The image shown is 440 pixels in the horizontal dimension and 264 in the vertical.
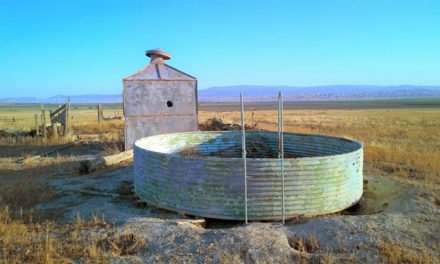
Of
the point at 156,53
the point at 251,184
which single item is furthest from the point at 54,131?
the point at 251,184

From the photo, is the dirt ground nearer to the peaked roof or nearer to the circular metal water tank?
the circular metal water tank

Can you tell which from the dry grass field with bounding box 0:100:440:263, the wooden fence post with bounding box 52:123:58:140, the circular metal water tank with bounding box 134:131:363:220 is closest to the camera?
the dry grass field with bounding box 0:100:440:263

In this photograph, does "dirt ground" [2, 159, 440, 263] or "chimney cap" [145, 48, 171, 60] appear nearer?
"dirt ground" [2, 159, 440, 263]

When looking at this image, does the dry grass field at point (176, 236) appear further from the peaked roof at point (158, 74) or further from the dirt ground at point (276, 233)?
the peaked roof at point (158, 74)

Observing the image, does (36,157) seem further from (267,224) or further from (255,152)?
(267,224)

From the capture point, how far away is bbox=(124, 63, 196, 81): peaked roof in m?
15.2

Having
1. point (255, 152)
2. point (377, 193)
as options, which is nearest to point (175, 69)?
point (255, 152)

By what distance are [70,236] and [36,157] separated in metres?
9.93

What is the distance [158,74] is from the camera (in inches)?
603

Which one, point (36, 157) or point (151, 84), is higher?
point (151, 84)

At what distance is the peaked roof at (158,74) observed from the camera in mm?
15164

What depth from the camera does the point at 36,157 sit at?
590 inches

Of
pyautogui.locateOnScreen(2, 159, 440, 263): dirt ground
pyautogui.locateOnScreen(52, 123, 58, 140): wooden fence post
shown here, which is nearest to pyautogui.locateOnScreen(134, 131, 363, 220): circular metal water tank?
pyautogui.locateOnScreen(2, 159, 440, 263): dirt ground

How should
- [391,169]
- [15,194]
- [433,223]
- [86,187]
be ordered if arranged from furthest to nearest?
[391,169] < [86,187] < [15,194] < [433,223]
